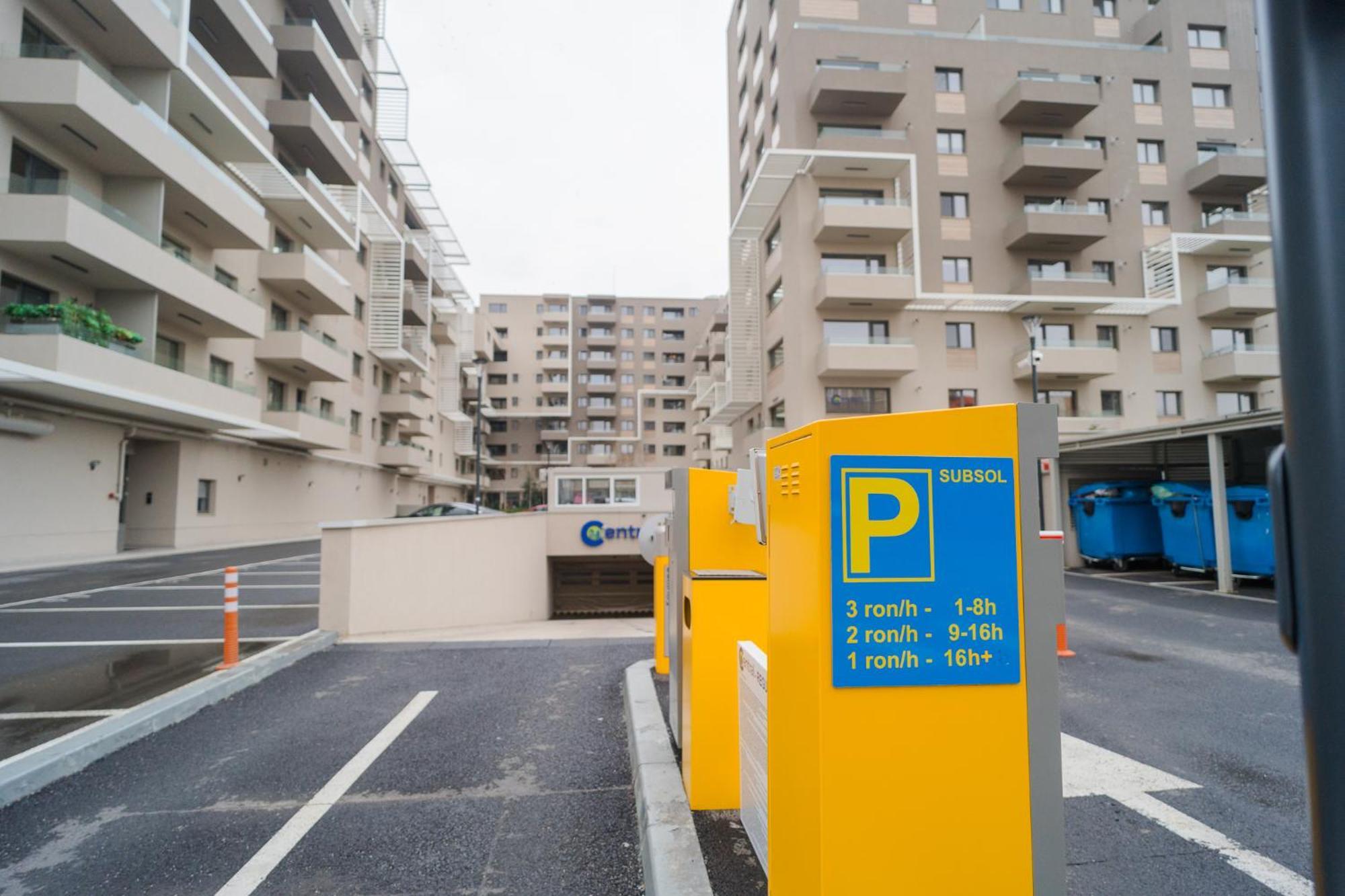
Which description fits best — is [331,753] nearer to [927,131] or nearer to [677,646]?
[677,646]

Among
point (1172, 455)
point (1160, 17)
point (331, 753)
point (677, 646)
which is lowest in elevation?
point (331, 753)

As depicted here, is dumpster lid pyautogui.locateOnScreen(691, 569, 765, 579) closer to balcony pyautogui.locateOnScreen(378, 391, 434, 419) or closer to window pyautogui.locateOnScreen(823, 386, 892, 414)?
window pyautogui.locateOnScreen(823, 386, 892, 414)

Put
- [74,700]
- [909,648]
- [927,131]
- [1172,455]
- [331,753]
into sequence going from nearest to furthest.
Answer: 1. [909,648]
2. [331,753]
3. [74,700]
4. [1172,455]
5. [927,131]

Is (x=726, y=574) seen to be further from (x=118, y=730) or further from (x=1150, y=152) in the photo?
(x=1150, y=152)

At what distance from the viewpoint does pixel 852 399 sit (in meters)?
28.0

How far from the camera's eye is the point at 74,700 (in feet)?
17.7

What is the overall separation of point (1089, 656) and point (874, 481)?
23.8ft

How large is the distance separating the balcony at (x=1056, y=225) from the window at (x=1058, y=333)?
354 cm

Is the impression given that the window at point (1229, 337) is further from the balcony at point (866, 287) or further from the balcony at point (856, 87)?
the balcony at point (856, 87)

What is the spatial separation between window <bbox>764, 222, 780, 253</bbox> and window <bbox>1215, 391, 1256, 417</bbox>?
68.7ft

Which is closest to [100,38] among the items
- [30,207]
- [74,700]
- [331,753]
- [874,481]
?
[30,207]

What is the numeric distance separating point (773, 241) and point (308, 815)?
3350cm

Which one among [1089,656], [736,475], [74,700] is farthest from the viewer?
[1089,656]

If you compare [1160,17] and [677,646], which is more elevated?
[1160,17]
